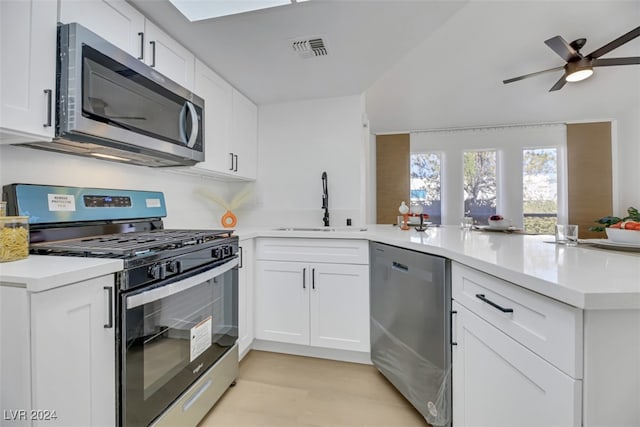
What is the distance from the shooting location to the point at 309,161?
275 cm

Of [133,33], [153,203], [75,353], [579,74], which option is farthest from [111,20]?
[579,74]

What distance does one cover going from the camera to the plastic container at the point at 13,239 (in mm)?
854

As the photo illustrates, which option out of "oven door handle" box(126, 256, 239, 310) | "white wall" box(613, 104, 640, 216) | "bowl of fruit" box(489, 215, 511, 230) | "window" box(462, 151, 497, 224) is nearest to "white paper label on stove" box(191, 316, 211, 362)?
"oven door handle" box(126, 256, 239, 310)

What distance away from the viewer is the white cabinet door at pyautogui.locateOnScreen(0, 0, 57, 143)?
891mm

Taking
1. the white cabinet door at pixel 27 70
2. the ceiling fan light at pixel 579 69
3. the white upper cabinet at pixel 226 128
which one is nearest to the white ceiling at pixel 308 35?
the white upper cabinet at pixel 226 128

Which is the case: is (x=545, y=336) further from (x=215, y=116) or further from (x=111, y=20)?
(x=215, y=116)

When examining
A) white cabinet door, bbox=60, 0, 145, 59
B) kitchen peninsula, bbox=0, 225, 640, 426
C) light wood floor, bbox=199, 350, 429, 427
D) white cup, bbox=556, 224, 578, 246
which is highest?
white cabinet door, bbox=60, 0, 145, 59

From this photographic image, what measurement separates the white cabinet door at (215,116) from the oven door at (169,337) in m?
0.86

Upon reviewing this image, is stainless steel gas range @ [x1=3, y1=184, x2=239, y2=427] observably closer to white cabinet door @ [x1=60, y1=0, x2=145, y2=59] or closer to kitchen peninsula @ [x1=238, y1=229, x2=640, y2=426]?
white cabinet door @ [x1=60, y1=0, x2=145, y2=59]

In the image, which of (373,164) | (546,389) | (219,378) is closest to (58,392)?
(219,378)

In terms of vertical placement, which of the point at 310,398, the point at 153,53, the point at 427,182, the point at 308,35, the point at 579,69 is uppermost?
the point at 579,69

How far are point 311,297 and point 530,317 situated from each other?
1436 mm

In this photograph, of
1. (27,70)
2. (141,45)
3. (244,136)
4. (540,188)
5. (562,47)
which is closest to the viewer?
(27,70)

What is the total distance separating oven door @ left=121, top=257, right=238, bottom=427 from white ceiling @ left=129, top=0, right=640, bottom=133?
1368 millimetres
